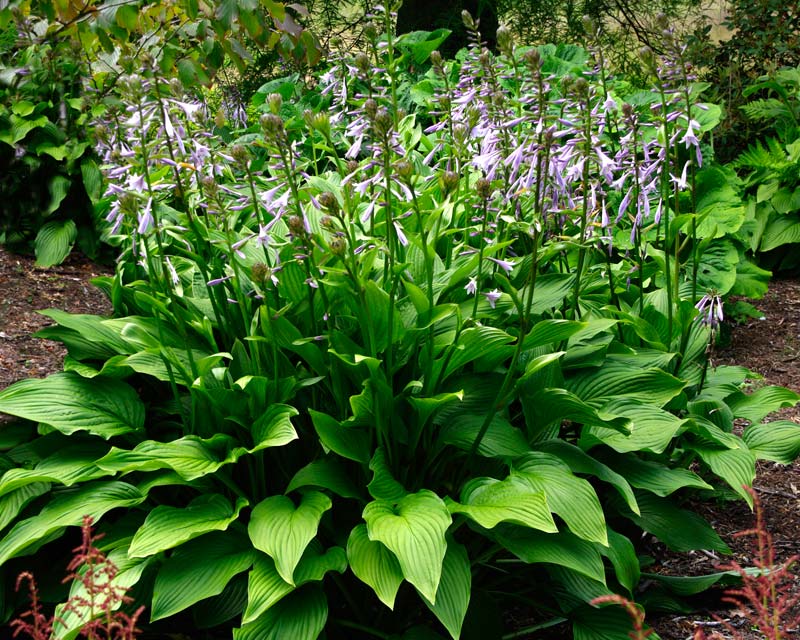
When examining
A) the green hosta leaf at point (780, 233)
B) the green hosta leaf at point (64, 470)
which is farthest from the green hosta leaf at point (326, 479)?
the green hosta leaf at point (780, 233)

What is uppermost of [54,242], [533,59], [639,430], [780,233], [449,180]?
[533,59]

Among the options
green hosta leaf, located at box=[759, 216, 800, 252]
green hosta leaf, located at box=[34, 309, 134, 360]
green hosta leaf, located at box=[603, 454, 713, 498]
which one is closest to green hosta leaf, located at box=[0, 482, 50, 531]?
green hosta leaf, located at box=[34, 309, 134, 360]

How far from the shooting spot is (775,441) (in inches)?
127

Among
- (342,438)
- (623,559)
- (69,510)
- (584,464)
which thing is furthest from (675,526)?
(69,510)

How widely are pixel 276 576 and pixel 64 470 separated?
848 mm

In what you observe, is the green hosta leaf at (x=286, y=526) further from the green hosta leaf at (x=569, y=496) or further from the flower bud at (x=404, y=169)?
the flower bud at (x=404, y=169)

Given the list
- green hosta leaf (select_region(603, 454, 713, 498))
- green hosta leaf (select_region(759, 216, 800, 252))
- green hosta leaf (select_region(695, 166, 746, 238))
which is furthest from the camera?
green hosta leaf (select_region(759, 216, 800, 252))

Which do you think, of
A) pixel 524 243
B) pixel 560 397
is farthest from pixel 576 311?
pixel 560 397

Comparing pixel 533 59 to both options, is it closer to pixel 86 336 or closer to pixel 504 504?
pixel 504 504

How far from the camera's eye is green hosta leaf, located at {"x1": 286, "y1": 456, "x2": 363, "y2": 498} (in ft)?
8.97

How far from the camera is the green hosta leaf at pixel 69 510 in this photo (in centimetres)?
269

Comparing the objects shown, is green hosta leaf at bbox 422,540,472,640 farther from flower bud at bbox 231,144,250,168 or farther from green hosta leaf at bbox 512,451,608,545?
flower bud at bbox 231,144,250,168

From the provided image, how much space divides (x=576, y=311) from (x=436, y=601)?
140 centimetres

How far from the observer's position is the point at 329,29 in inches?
304
